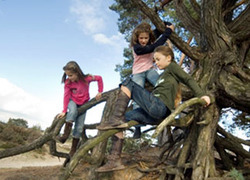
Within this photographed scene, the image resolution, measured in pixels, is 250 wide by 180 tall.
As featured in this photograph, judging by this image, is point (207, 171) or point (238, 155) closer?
point (207, 171)

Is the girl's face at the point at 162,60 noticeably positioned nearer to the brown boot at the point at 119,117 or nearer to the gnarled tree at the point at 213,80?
the brown boot at the point at 119,117

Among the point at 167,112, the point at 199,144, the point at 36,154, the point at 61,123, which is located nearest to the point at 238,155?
the point at 199,144

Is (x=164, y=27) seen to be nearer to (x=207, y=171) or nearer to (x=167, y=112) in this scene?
(x=167, y=112)

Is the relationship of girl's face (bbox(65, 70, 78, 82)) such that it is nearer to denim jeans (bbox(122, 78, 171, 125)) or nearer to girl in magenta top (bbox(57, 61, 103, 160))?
girl in magenta top (bbox(57, 61, 103, 160))

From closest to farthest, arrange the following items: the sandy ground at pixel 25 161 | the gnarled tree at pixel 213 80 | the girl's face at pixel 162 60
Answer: the girl's face at pixel 162 60 → the gnarled tree at pixel 213 80 → the sandy ground at pixel 25 161

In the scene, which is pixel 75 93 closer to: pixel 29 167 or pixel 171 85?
pixel 171 85

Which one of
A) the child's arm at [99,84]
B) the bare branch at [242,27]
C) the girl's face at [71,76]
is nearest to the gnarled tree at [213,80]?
the bare branch at [242,27]

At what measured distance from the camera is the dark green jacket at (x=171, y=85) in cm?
279

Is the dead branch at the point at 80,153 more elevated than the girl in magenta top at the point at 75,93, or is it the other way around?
the girl in magenta top at the point at 75,93

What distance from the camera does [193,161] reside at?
366 cm

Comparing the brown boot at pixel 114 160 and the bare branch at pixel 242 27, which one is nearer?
the brown boot at pixel 114 160

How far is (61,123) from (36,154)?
11473 millimetres

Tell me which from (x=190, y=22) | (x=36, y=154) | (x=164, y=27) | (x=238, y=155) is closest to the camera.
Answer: (x=164, y=27)

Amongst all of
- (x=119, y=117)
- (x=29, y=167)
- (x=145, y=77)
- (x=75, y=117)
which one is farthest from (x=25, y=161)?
(x=119, y=117)
